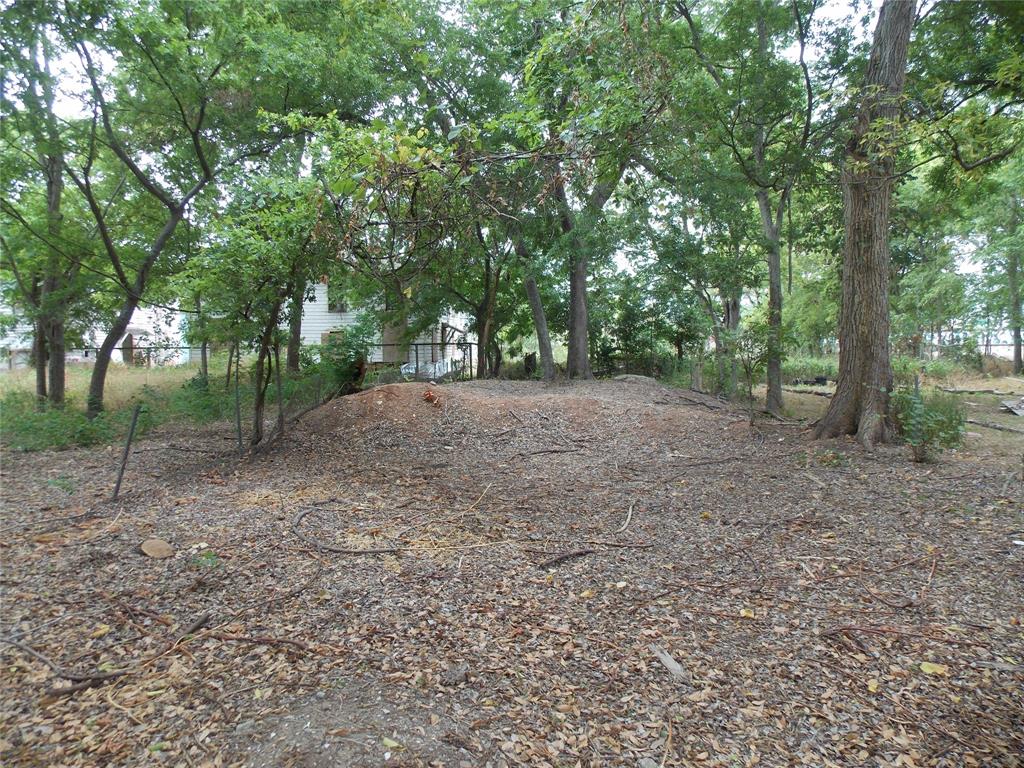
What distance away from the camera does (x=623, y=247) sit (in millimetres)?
12992

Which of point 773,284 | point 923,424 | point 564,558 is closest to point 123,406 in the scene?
point 564,558

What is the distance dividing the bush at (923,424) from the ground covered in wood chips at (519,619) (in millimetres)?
305

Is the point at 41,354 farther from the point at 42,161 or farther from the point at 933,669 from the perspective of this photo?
the point at 933,669

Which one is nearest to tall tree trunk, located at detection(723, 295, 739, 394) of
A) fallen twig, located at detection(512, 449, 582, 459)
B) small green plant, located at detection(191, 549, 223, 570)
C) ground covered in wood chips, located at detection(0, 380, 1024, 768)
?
fallen twig, located at detection(512, 449, 582, 459)

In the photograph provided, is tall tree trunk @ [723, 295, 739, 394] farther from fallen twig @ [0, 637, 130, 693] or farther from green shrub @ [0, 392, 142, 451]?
fallen twig @ [0, 637, 130, 693]

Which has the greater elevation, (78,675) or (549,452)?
(549,452)

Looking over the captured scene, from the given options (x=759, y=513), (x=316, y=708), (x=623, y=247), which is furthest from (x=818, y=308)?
(x=316, y=708)

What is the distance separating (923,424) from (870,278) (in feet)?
5.82

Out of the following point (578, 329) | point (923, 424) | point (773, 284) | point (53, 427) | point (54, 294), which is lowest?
point (53, 427)

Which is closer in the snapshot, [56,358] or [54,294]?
[54,294]

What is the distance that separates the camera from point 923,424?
5738mm

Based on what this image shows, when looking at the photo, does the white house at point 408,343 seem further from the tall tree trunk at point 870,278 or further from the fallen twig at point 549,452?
the tall tree trunk at point 870,278

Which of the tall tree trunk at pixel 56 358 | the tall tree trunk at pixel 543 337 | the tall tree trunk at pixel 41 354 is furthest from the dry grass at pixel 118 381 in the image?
the tall tree trunk at pixel 543 337

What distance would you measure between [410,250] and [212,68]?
17.9 feet
